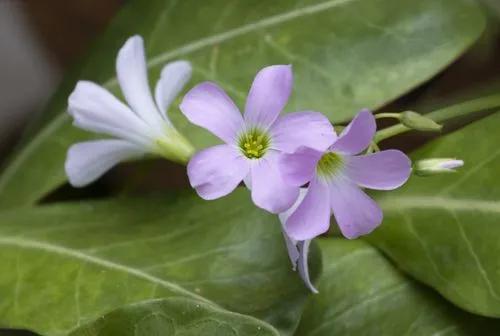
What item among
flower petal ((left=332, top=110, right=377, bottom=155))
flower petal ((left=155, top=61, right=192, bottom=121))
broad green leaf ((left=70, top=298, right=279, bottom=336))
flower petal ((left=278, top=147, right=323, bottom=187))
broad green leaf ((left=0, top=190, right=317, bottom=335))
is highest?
flower petal ((left=332, top=110, right=377, bottom=155))

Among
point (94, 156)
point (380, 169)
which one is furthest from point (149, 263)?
point (380, 169)

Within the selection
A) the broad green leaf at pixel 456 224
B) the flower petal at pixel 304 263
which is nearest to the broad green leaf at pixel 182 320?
the flower petal at pixel 304 263

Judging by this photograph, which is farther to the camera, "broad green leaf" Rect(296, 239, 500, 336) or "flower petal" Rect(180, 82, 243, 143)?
"broad green leaf" Rect(296, 239, 500, 336)

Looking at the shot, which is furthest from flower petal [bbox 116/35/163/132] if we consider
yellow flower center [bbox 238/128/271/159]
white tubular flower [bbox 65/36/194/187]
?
yellow flower center [bbox 238/128/271/159]

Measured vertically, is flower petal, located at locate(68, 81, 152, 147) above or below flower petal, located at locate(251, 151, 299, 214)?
below

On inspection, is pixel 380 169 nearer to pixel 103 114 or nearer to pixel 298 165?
pixel 298 165

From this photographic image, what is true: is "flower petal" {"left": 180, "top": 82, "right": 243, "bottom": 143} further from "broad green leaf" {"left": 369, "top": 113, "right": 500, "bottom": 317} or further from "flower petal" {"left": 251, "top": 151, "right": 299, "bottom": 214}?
"broad green leaf" {"left": 369, "top": 113, "right": 500, "bottom": 317}

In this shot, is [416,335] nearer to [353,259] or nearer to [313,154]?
[353,259]
